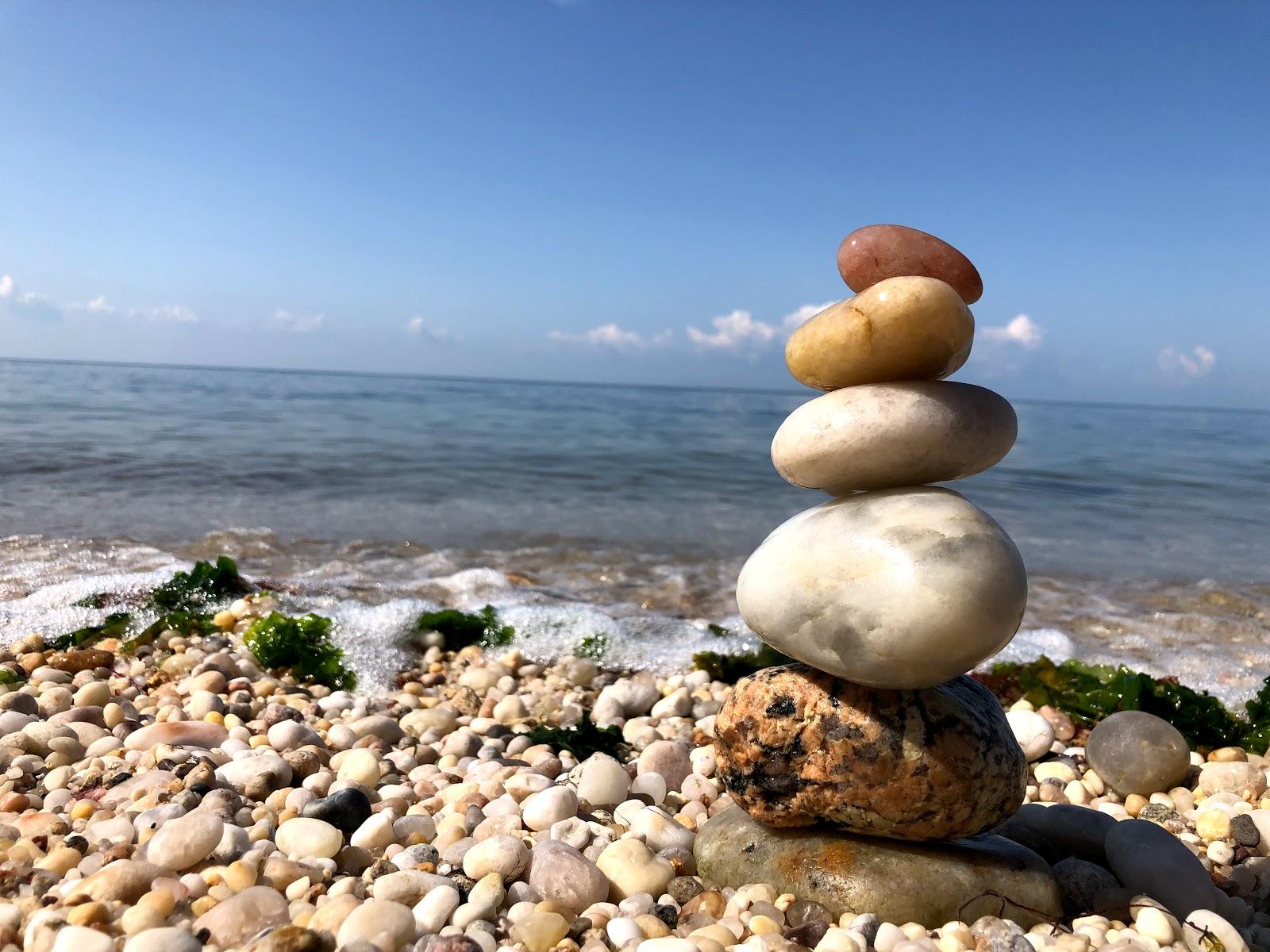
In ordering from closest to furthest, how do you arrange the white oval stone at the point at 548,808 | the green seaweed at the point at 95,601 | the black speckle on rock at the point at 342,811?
the black speckle on rock at the point at 342,811, the white oval stone at the point at 548,808, the green seaweed at the point at 95,601

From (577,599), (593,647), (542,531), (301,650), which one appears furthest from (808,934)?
(542,531)

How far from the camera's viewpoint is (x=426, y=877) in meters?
Answer: 2.85

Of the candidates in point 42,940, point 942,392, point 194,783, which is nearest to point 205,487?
point 194,783

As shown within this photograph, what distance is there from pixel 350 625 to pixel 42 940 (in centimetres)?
407

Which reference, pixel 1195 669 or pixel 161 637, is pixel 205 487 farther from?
pixel 1195 669

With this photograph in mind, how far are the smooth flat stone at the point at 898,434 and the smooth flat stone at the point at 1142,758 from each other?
2098 mm

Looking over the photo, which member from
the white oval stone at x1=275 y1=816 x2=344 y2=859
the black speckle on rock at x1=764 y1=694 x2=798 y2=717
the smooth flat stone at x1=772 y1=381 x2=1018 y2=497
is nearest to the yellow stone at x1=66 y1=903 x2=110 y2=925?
the white oval stone at x1=275 y1=816 x2=344 y2=859

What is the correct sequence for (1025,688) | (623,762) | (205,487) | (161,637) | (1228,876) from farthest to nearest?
(205,487), (161,637), (1025,688), (623,762), (1228,876)

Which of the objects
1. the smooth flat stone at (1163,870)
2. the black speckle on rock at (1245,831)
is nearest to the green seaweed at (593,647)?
the smooth flat stone at (1163,870)

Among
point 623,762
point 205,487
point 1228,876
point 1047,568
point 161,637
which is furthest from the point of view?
point 205,487

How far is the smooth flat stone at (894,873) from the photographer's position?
2803 mm

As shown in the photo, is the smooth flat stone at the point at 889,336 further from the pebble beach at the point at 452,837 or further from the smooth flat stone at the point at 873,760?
the pebble beach at the point at 452,837

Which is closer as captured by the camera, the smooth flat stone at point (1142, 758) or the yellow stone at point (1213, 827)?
the yellow stone at point (1213, 827)

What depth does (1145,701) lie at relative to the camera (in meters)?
4.93
